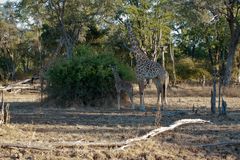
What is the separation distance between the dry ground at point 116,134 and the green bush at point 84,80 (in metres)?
2.61

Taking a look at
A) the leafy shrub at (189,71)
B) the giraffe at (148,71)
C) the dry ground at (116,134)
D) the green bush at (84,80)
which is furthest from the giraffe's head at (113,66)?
the leafy shrub at (189,71)

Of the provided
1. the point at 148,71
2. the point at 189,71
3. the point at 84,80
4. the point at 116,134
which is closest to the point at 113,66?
the point at 84,80

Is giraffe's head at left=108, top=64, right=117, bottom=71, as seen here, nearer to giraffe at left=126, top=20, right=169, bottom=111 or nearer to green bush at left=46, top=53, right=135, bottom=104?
green bush at left=46, top=53, right=135, bottom=104

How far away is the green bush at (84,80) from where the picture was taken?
19.1 meters

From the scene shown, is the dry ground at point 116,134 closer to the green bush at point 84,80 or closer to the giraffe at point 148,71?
the giraffe at point 148,71

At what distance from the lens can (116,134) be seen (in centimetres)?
1116

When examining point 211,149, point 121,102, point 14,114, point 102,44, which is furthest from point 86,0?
point 211,149

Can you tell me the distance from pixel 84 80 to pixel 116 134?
8.26 meters

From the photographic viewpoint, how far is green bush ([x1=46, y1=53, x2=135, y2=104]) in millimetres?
19109

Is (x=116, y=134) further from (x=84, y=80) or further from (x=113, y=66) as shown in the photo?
(x=113, y=66)

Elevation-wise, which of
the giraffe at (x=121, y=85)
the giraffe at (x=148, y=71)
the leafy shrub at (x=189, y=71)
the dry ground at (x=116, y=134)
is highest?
the leafy shrub at (x=189, y=71)

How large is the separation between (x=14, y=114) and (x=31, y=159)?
750 cm

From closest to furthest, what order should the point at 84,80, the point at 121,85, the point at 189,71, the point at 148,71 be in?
the point at 148,71 < the point at 121,85 < the point at 84,80 < the point at 189,71

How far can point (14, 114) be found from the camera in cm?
1577
